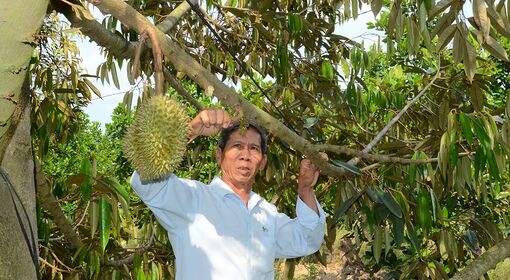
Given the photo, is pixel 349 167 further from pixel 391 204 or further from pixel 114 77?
pixel 114 77

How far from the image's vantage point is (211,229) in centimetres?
157

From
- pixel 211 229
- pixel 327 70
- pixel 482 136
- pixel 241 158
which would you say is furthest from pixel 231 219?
pixel 327 70

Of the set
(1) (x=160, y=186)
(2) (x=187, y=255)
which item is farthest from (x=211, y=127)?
(2) (x=187, y=255)

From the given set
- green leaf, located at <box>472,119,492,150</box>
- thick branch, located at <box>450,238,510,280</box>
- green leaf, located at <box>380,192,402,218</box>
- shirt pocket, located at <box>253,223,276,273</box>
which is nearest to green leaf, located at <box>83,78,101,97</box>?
shirt pocket, located at <box>253,223,276,273</box>

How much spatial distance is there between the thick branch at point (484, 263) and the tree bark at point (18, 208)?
1571 mm

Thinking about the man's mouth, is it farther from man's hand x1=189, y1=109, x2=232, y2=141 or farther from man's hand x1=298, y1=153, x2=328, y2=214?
man's hand x1=189, y1=109, x2=232, y2=141

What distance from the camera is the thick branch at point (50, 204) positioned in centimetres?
184

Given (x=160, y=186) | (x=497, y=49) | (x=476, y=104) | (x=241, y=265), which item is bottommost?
(x=241, y=265)

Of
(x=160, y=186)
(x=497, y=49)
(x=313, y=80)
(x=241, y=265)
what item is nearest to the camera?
(x=497, y=49)

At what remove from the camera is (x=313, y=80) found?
2.88 metres

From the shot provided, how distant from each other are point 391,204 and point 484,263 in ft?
1.84

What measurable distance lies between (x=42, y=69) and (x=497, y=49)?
183 cm

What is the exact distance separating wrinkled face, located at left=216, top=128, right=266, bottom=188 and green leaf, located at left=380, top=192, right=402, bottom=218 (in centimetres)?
48

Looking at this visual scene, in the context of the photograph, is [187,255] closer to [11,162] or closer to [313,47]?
[11,162]
